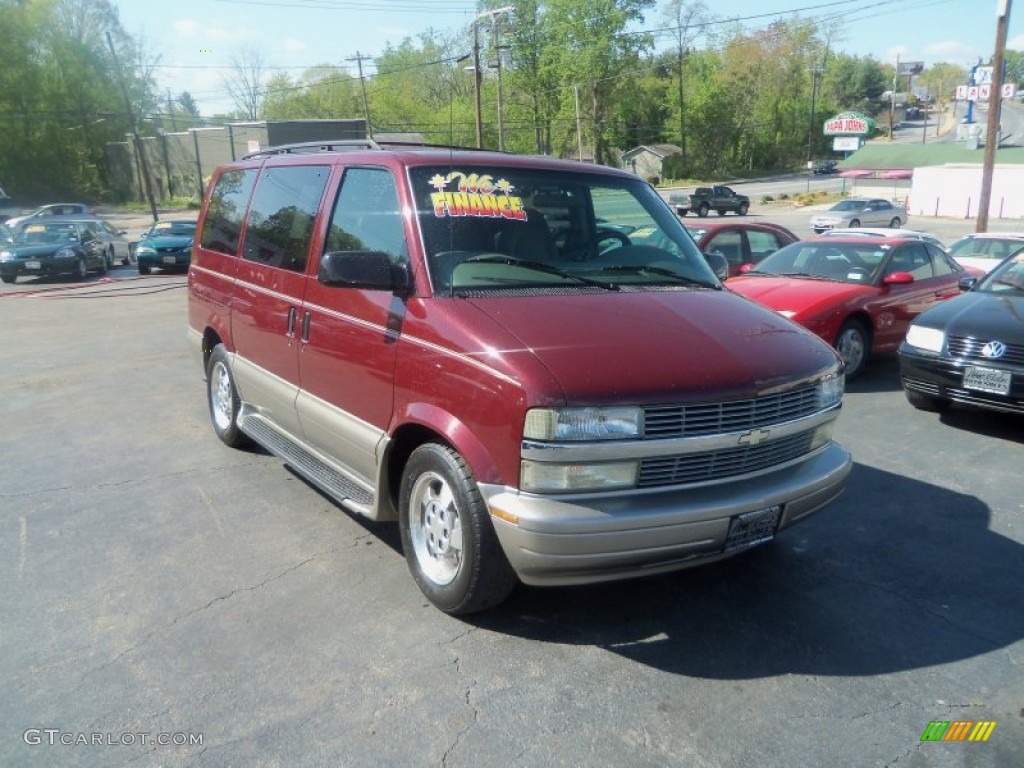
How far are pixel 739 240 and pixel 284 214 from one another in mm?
8127

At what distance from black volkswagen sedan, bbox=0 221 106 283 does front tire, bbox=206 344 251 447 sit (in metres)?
A: 16.0

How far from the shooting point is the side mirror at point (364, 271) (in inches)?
150

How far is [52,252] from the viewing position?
64.9ft

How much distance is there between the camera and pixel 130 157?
219 feet

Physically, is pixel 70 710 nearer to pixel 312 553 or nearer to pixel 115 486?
pixel 312 553

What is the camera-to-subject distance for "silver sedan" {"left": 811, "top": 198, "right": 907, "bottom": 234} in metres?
36.2

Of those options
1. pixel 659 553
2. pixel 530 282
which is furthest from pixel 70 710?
pixel 530 282

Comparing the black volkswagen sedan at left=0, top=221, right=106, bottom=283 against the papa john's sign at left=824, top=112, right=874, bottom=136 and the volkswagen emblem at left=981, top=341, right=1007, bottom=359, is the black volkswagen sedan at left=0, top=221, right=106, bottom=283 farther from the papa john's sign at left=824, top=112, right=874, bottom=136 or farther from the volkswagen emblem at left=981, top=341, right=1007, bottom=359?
the papa john's sign at left=824, top=112, right=874, bottom=136

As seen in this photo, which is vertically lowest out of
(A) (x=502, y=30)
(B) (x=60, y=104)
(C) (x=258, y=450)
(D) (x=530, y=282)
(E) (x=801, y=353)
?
(C) (x=258, y=450)

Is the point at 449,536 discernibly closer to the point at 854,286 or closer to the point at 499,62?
the point at 854,286

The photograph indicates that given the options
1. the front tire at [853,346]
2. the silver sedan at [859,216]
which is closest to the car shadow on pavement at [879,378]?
the front tire at [853,346]

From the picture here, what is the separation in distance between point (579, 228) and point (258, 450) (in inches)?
128

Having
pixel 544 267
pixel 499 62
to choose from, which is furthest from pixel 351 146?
pixel 499 62

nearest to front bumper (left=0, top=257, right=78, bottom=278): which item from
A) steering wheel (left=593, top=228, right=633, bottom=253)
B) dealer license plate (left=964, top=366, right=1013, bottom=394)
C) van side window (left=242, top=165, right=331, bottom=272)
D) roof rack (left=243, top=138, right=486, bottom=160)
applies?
roof rack (left=243, top=138, right=486, bottom=160)
